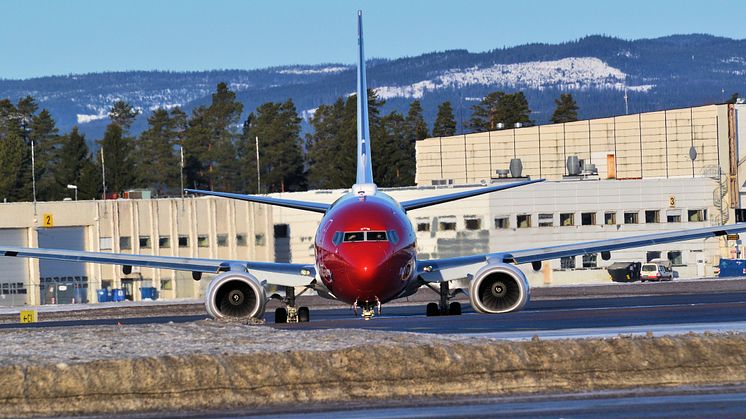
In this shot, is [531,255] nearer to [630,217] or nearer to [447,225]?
[447,225]

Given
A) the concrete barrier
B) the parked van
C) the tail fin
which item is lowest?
the parked van

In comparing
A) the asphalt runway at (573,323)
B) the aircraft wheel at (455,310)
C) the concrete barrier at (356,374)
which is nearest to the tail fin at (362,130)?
the aircraft wheel at (455,310)

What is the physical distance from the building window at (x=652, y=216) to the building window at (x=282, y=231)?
25465mm

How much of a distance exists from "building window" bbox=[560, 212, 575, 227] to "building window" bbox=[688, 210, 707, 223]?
924 cm

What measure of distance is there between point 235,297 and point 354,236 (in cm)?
546

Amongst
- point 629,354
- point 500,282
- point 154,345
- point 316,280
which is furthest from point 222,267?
point 629,354

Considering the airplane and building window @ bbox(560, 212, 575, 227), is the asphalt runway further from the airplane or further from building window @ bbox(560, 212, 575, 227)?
building window @ bbox(560, 212, 575, 227)

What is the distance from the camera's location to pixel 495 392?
2336 centimetres

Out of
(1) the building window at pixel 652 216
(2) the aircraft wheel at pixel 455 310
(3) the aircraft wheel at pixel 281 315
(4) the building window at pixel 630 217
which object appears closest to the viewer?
(3) the aircraft wheel at pixel 281 315

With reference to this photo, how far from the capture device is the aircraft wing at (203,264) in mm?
44781

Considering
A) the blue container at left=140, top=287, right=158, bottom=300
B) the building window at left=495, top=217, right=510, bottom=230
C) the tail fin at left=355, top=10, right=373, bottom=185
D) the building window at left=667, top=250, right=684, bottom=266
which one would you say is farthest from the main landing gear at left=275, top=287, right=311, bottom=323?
the building window at left=667, top=250, right=684, bottom=266

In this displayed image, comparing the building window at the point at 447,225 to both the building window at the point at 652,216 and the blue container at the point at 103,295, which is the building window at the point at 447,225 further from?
the blue container at the point at 103,295

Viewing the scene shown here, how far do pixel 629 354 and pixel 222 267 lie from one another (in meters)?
22.3

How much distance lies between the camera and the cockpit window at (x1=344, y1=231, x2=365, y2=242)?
131ft
